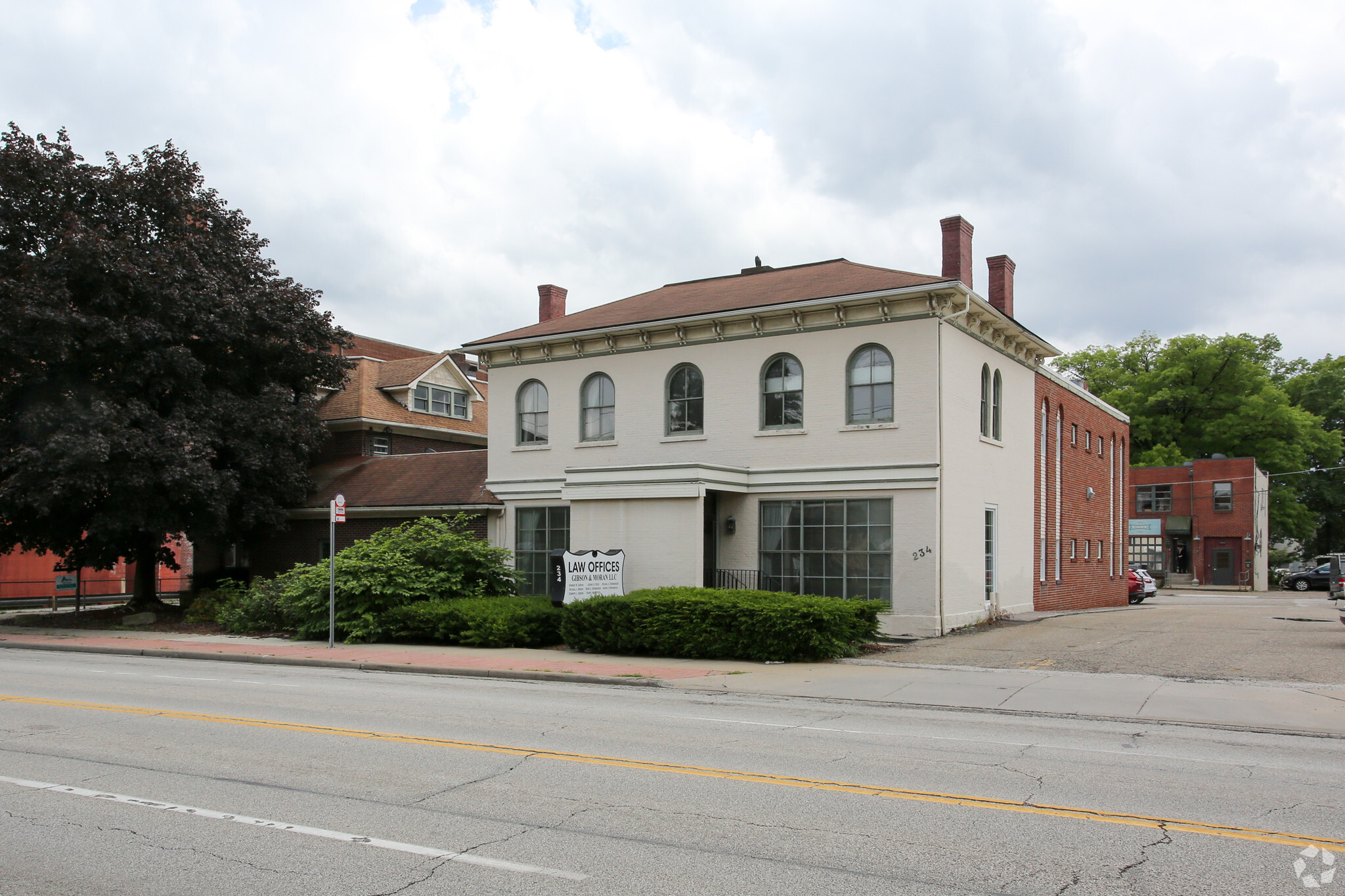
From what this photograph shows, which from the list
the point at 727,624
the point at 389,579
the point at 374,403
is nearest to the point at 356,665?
the point at 389,579

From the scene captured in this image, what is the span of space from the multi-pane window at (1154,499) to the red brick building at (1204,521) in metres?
0.04

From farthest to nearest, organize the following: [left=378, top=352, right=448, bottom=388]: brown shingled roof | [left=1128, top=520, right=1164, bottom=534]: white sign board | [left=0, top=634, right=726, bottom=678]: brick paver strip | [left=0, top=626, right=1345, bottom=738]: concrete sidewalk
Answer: [left=1128, top=520, right=1164, bottom=534]: white sign board < [left=378, top=352, right=448, bottom=388]: brown shingled roof < [left=0, top=634, right=726, bottom=678]: brick paver strip < [left=0, top=626, right=1345, bottom=738]: concrete sidewalk

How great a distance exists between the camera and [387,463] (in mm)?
30266

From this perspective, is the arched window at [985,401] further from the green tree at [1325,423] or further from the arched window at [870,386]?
the green tree at [1325,423]

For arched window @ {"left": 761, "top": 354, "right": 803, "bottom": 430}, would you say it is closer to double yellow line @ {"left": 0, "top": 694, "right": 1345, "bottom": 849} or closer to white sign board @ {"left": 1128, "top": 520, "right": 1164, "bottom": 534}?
double yellow line @ {"left": 0, "top": 694, "right": 1345, "bottom": 849}

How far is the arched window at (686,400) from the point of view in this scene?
23.6 meters

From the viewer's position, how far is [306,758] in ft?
29.3

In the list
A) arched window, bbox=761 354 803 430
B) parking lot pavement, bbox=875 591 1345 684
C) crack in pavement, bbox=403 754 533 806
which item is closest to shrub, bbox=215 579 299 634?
arched window, bbox=761 354 803 430

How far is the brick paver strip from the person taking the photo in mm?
16016

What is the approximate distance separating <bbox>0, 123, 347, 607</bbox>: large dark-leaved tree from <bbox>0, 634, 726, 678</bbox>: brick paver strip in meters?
3.47

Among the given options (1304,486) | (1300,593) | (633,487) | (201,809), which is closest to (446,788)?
(201,809)

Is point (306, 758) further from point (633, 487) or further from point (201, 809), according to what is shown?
point (633, 487)

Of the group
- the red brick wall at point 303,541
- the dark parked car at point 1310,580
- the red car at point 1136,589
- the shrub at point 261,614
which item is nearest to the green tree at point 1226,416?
the dark parked car at point 1310,580

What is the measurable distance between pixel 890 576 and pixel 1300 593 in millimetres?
44737
